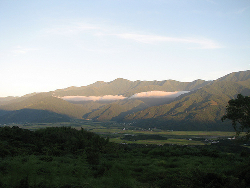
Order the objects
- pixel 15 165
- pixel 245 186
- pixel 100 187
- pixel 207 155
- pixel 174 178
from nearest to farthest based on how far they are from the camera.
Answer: pixel 245 186
pixel 100 187
pixel 174 178
pixel 15 165
pixel 207 155

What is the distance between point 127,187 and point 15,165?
9.53 metres

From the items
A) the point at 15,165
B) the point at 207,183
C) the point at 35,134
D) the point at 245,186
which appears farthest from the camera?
the point at 35,134

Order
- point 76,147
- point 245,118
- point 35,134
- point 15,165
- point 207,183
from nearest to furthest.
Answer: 1. point 207,183
2. point 15,165
3. point 245,118
4. point 76,147
5. point 35,134

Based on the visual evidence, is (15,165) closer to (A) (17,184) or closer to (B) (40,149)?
(A) (17,184)

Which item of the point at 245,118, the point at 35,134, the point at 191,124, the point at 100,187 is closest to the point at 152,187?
the point at 100,187

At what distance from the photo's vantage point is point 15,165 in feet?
53.5

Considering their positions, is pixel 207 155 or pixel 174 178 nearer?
pixel 174 178

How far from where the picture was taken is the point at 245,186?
35.8 ft

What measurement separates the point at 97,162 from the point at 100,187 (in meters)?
9.20

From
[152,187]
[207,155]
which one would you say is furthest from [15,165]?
[207,155]

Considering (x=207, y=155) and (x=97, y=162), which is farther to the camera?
(x=207, y=155)

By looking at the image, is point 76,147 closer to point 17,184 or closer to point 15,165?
point 15,165

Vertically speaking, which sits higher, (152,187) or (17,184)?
(17,184)

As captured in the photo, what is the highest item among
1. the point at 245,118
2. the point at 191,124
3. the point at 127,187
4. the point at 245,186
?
the point at 245,118
